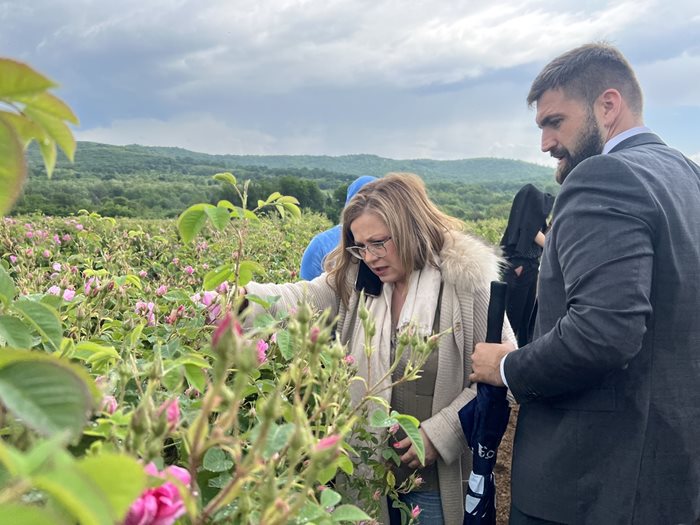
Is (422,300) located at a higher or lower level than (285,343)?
lower

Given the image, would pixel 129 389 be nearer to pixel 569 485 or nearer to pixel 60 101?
pixel 60 101

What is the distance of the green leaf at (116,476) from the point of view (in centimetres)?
33

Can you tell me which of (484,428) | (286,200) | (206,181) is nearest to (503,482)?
(484,428)

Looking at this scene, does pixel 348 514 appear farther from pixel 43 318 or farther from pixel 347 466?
pixel 43 318

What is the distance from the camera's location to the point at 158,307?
1.77 m

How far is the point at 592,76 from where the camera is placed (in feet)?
6.64

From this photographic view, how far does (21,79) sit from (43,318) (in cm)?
42

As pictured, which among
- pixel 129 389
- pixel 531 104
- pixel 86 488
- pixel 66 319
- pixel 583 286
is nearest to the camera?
pixel 86 488

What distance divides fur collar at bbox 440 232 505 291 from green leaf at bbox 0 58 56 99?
1.74 meters

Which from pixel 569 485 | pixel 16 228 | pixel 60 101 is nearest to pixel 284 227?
pixel 16 228

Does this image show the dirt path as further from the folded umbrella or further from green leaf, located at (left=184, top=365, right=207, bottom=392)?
green leaf, located at (left=184, top=365, right=207, bottom=392)

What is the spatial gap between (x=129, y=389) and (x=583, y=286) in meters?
1.21

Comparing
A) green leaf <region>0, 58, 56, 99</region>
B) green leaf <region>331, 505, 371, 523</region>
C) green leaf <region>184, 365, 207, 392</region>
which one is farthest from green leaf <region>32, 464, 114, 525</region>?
green leaf <region>184, 365, 207, 392</region>

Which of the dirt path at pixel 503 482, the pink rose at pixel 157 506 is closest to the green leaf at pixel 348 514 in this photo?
the pink rose at pixel 157 506
